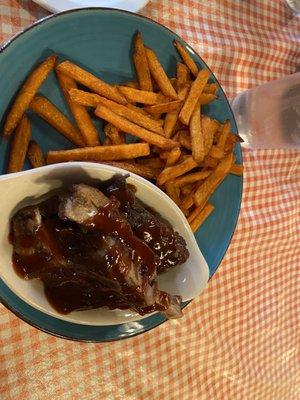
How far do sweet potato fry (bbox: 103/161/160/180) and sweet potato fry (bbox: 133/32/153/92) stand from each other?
177mm

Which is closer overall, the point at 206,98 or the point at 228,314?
the point at 206,98

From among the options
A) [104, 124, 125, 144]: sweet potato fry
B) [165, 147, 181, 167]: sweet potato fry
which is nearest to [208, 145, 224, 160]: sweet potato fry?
[165, 147, 181, 167]: sweet potato fry

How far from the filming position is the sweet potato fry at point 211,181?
1.09m

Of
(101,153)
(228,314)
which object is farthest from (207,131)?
(228,314)

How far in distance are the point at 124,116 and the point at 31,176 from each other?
0.91 ft

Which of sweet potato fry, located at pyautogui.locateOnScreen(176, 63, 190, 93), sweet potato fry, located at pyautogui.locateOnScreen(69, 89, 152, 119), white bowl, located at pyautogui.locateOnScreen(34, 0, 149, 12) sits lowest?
sweet potato fry, located at pyautogui.locateOnScreen(176, 63, 190, 93)

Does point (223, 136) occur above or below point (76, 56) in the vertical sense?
below

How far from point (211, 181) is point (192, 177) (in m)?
0.06

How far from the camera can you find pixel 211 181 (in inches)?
43.6

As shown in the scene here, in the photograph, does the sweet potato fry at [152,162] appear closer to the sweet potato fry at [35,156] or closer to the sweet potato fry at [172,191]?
the sweet potato fry at [172,191]

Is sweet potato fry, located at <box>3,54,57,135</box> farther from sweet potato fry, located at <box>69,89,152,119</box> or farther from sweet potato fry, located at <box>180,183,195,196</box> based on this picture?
sweet potato fry, located at <box>180,183,195,196</box>

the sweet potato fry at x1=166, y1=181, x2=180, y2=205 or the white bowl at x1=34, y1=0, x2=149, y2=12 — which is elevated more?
the white bowl at x1=34, y1=0, x2=149, y2=12

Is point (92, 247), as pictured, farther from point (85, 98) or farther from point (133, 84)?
point (133, 84)

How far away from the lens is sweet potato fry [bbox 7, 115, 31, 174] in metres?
0.92
